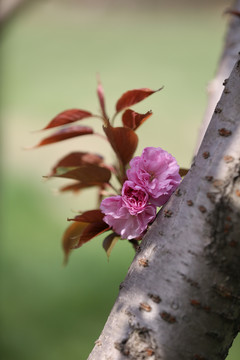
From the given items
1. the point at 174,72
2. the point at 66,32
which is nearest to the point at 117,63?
the point at 174,72

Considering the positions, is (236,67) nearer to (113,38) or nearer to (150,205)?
(150,205)

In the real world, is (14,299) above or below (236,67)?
below

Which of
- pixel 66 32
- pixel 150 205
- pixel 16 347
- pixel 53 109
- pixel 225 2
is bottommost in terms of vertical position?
pixel 16 347

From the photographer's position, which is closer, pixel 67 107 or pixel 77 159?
pixel 77 159

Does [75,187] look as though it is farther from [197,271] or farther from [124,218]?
[197,271]

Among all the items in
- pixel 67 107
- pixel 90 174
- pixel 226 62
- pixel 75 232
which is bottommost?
pixel 75 232

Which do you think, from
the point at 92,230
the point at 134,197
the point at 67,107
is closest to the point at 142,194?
the point at 134,197

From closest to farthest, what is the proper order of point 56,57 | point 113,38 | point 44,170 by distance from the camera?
point 44,170, point 56,57, point 113,38

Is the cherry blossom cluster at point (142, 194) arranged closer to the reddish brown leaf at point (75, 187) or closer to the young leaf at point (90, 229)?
the young leaf at point (90, 229)

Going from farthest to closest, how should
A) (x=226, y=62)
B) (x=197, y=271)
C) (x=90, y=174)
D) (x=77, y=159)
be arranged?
1. (x=226, y=62)
2. (x=77, y=159)
3. (x=90, y=174)
4. (x=197, y=271)
